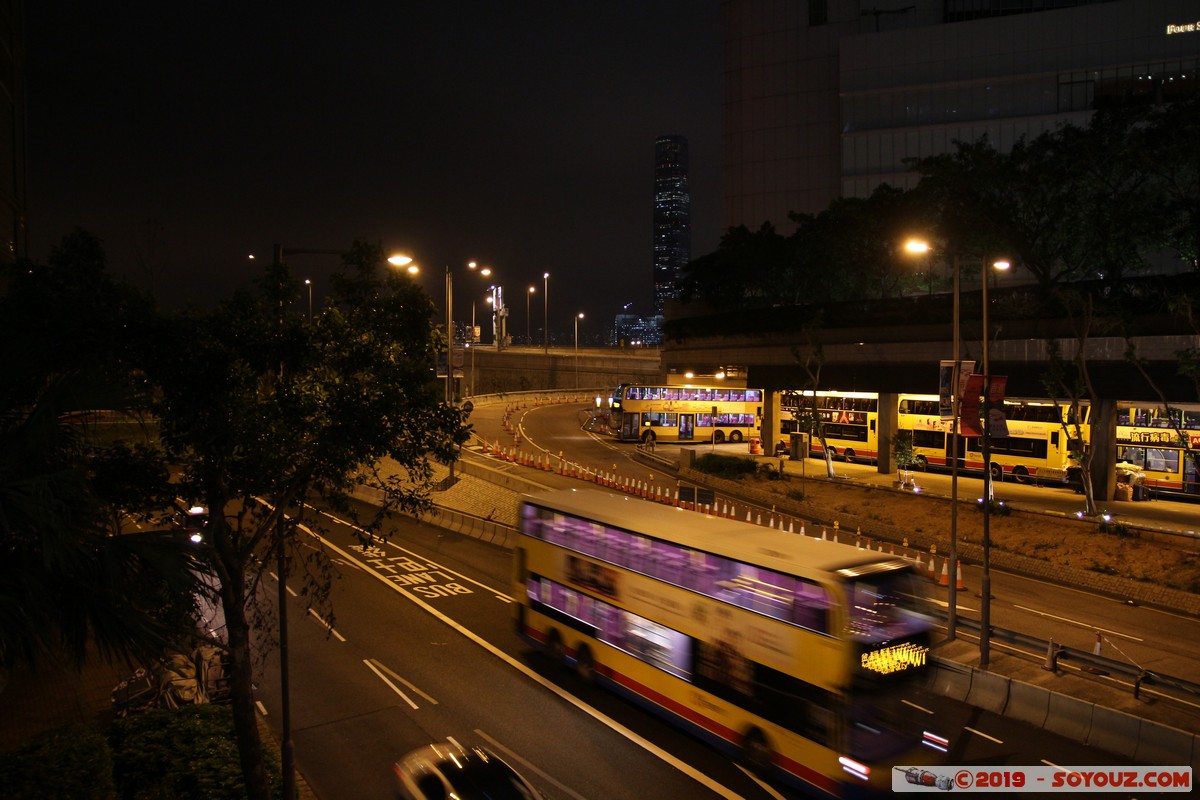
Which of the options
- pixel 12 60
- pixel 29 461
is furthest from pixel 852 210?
pixel 29 461

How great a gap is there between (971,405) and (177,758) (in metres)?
18.2

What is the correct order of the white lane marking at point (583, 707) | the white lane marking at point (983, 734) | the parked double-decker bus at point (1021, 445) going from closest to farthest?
the white lane marking at point (583, 707) < the white lane marking at point (983, 734) < the parked double-decker bus at point (1021, 445)

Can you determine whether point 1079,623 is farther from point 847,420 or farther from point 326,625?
point 847,420

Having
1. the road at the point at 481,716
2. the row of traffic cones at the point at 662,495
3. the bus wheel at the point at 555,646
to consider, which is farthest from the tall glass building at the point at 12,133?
the row of traffic cones at the point at 662,495

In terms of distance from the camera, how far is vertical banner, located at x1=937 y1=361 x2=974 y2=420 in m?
18.5

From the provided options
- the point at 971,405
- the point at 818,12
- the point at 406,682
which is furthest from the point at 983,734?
the point at 818,12

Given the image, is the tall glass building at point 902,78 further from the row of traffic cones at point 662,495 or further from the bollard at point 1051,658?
the bollard at point 1051,658

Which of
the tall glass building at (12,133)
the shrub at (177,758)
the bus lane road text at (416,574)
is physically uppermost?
the tall glass building at (12,133)

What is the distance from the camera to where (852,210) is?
47750mm

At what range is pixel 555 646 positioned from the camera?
54.3 ft

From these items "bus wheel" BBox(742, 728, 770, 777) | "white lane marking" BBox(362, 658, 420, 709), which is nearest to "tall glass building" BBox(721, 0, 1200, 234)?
"bus wheel" BBox(742, 728, 770, 777)

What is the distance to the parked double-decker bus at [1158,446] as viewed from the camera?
1277 inches

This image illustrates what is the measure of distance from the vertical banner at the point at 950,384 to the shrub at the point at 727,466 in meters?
18.6

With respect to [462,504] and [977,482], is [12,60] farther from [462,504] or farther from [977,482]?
[977,482]
